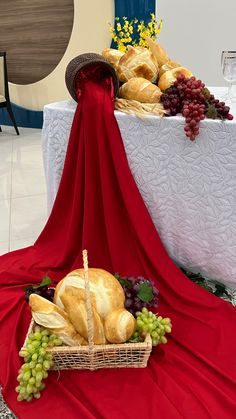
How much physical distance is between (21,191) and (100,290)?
5.95ft

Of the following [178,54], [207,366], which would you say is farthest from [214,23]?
[207,366]

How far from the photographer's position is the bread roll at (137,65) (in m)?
1.56

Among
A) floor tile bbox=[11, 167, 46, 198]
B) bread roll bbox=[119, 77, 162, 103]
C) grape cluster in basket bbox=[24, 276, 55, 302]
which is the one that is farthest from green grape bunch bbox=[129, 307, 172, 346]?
floor tile bbox=[11, 167, 46, 198]

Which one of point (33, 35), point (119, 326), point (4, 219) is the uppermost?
point (33, 35)

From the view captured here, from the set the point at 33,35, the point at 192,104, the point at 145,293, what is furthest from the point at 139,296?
the point at 33,35

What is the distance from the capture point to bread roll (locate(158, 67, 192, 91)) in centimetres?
155

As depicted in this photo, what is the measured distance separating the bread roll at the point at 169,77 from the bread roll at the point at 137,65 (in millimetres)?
51

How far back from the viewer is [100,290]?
4.14ft

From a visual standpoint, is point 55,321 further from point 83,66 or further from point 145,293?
point 83,66

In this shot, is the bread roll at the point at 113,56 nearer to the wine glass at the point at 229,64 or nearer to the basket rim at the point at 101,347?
the wine glass at the point at 229,64

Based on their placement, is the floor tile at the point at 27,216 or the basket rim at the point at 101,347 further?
the floor tile at the point at 27,216

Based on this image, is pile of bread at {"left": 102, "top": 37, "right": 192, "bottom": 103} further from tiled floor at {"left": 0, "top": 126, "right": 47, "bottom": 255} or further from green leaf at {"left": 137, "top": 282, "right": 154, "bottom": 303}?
tiled floor at {"left": 0, "top": 126, "right": 47, "bottom": 255}

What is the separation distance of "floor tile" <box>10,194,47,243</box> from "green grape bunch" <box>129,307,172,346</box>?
116 centimetres

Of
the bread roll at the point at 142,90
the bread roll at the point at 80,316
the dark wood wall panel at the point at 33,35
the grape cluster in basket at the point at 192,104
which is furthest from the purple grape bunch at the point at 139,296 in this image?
the dark wood wall panel at the point at 33,35
